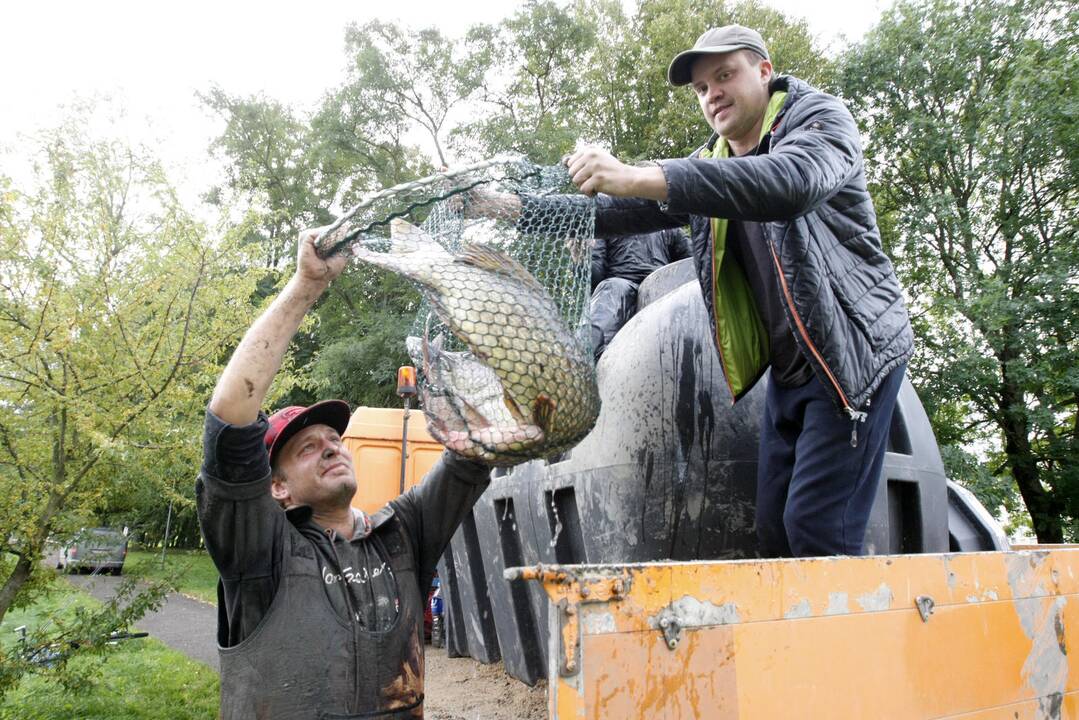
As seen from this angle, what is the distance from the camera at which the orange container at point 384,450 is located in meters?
7.12

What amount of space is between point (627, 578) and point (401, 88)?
68.8 feet

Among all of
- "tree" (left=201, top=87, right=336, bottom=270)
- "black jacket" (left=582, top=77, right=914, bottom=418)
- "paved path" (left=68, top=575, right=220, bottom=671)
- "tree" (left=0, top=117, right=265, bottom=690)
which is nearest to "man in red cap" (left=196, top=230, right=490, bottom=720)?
"black jacket" (left=582, top=77, right=914, bottom=418)

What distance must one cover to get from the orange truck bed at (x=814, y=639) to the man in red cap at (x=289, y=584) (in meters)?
0.71

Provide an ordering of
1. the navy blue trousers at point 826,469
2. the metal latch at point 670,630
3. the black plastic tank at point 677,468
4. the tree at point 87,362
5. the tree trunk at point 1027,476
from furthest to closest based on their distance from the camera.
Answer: the tree trunk at point 1027,476, the tree at point 87,362, the black plastic tank at point 677,468, the navy blue trousers at point 826,469, the metal latch at point 670,630

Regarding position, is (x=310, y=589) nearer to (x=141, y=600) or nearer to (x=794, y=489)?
(x=794, y=489)

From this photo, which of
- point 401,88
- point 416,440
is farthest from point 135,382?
point 401,88

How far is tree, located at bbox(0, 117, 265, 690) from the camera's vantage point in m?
4.68

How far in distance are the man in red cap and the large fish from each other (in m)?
0.29

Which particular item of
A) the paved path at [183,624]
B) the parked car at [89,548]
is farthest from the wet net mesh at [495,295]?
the paved path at [183,624]

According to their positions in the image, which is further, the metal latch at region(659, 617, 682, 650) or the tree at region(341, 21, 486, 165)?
the tree at region(341, 21, 486, 165)

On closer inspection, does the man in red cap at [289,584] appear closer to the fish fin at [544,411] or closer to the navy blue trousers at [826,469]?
the fish fin at [544,411]

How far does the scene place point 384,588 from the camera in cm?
208

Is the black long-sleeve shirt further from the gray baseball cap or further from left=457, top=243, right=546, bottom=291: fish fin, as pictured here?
the gray baseball cap

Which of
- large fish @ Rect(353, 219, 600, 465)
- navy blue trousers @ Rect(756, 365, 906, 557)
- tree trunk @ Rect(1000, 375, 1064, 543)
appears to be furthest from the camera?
tree trunk @ Rect(1000, 375, 1064, 543)
